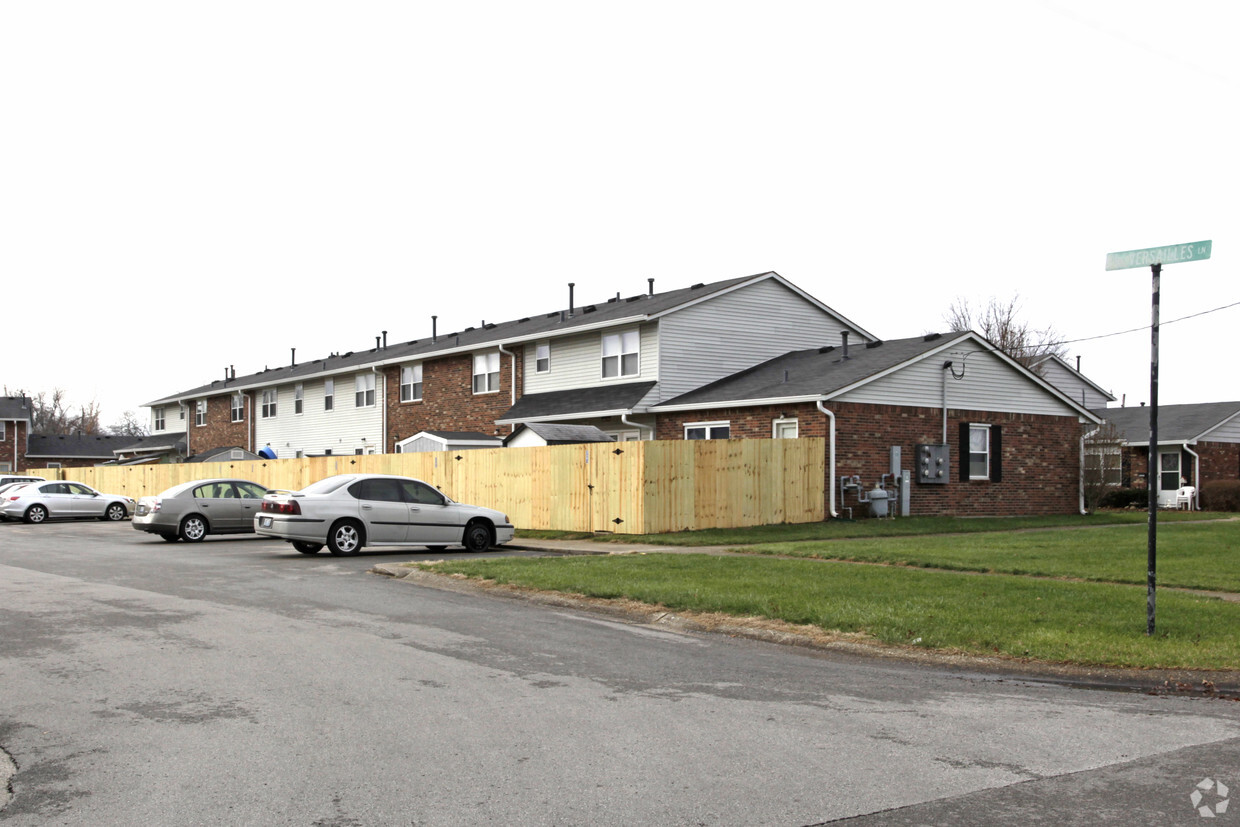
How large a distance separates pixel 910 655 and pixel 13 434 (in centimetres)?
8123

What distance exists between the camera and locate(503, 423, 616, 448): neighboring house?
2781 cm

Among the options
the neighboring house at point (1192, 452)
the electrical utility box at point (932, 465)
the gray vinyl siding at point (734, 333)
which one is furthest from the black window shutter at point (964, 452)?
the neighboring house at point (1192, 452)

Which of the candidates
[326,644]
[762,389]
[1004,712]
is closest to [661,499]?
[762,389]

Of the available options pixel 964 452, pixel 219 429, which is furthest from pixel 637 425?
pixel 219 429

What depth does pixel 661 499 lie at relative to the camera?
22.7 meters

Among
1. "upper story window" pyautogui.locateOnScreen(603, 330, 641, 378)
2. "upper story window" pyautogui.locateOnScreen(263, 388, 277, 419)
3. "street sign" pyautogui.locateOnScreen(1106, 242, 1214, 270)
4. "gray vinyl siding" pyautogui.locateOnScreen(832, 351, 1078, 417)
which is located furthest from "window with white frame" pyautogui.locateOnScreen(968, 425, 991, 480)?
"upper story window" pyautogui.locateOnScreen(263, 388, 277, 419)

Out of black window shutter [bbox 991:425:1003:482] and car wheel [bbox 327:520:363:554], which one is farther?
black window shutter [bbox 991:425:1003:482]

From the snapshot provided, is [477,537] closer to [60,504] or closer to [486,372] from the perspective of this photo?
[486,372]

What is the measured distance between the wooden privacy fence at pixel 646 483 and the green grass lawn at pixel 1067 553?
3257mm

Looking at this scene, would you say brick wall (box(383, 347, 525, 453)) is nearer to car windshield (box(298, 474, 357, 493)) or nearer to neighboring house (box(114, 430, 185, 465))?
car windshield (box(298, 474, 357, 493))

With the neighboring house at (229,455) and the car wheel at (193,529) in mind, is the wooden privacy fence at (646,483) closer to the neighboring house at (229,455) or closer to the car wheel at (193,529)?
the car wheel at (193,529)

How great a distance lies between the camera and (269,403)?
51.1 meters

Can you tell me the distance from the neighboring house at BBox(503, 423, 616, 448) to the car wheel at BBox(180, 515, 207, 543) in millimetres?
7806

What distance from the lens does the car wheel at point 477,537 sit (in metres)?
21.1
